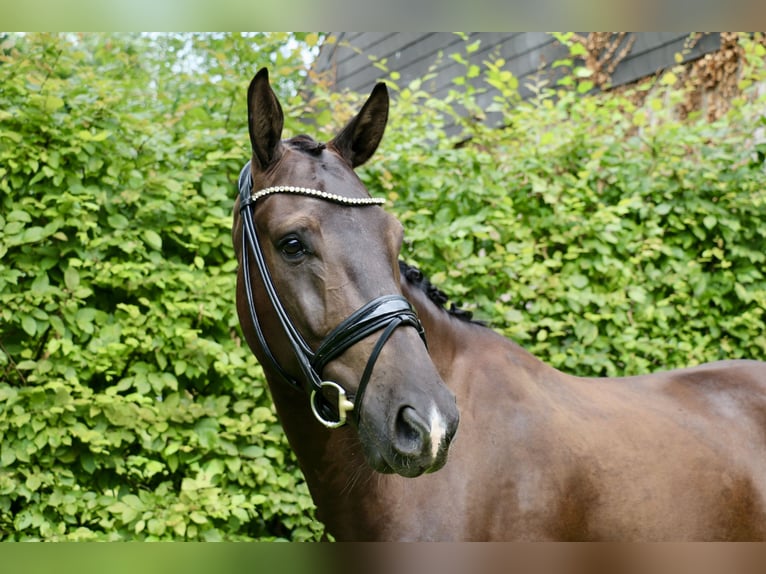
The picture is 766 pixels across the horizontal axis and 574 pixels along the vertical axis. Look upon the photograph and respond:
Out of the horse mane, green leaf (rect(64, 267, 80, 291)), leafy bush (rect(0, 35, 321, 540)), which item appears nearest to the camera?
the horse mane

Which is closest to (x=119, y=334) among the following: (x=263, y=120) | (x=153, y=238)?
(x=153, y=238)

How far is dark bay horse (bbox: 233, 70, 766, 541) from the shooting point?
1.84 metres

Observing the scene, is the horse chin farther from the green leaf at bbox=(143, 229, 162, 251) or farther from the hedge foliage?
the green leaf at bbox=(143, 229, 162, 251)

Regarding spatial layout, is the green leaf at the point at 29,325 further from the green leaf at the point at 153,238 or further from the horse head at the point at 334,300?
the horse head at the point at 334,300

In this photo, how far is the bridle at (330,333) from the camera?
6.03 ft

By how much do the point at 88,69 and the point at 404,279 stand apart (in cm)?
222

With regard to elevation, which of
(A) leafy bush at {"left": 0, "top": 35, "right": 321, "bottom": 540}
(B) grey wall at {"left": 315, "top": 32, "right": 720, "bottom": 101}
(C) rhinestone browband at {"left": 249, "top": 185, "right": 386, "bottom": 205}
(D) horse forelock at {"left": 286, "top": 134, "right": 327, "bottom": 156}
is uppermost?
(B) grey wall at {"left": 315, "top": 32, "right": 720, "bottom": 101}

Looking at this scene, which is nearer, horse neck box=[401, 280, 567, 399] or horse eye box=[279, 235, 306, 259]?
horse eye box=[279, 235, 306, 259]

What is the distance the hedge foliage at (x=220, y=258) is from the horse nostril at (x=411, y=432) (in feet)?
6.13

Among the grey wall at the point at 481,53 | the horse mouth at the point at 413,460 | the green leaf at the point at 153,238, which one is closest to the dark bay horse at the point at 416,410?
the horse mouth at the point at 413,460

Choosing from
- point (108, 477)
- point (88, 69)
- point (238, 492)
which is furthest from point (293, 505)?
point (88, 69)

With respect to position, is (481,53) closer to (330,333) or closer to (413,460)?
(330,333)

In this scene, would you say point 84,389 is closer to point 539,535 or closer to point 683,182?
point 539,535

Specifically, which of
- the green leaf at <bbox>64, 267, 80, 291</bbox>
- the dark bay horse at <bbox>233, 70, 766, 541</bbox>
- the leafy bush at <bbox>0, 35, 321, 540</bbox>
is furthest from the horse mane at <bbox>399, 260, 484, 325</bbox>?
the green leaf at <bbox>64, 267, 80, 291</bbox>
